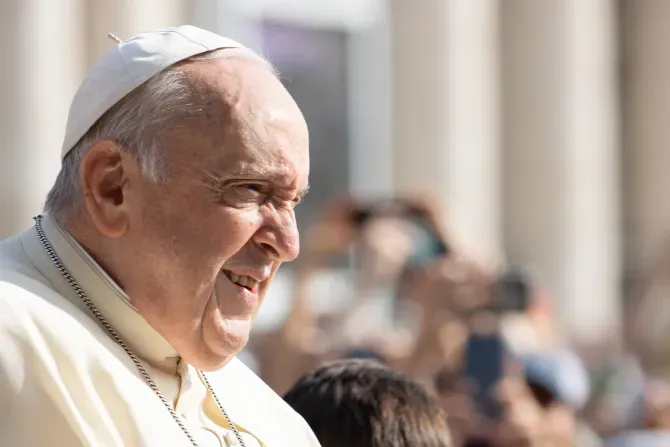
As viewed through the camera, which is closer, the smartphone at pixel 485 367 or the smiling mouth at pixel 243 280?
the smiling mouth at pixel 243 280

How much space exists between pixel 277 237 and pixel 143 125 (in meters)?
0.25

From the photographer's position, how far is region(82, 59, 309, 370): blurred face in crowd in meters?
1.83

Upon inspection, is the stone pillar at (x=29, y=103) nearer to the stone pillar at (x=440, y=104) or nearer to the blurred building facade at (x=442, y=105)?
the blurred building facade at (x=442, y=105)

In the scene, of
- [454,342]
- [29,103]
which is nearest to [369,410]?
[454,342]

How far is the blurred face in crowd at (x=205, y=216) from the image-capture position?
6.01 ft

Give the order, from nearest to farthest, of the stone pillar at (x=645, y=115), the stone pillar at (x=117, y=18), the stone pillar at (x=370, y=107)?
the stone pillar at (x=117, y=18), the stone pillar at (x=370, y=107), the stone pillar at (x=645, y=115)

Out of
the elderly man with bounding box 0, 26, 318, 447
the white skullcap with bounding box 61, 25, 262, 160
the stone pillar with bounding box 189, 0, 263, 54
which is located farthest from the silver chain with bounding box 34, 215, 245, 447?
the stone pillar with bounding box 189, 0, 263, 54

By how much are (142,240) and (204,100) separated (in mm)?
214

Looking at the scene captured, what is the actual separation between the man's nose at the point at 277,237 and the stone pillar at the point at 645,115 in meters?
17.3

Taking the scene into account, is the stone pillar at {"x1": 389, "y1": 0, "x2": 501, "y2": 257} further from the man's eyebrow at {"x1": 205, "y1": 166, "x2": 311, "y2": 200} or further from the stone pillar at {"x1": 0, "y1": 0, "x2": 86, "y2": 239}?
the man's eyebrow at {"x1": 205, "y1": 166, "x2": 311, "y2": 200}

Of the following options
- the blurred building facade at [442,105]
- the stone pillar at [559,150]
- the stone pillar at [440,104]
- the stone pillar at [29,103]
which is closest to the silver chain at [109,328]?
the stone pillar at [29,103]

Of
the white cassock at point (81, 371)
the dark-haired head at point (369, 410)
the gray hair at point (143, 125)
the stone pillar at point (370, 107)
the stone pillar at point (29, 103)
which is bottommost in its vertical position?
the stone pillar at point (370, 107)

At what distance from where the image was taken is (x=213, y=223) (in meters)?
1.83

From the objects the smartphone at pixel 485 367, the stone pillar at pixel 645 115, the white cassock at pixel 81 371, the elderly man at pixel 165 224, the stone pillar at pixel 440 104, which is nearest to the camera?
the white cassock at pixel 81 371
